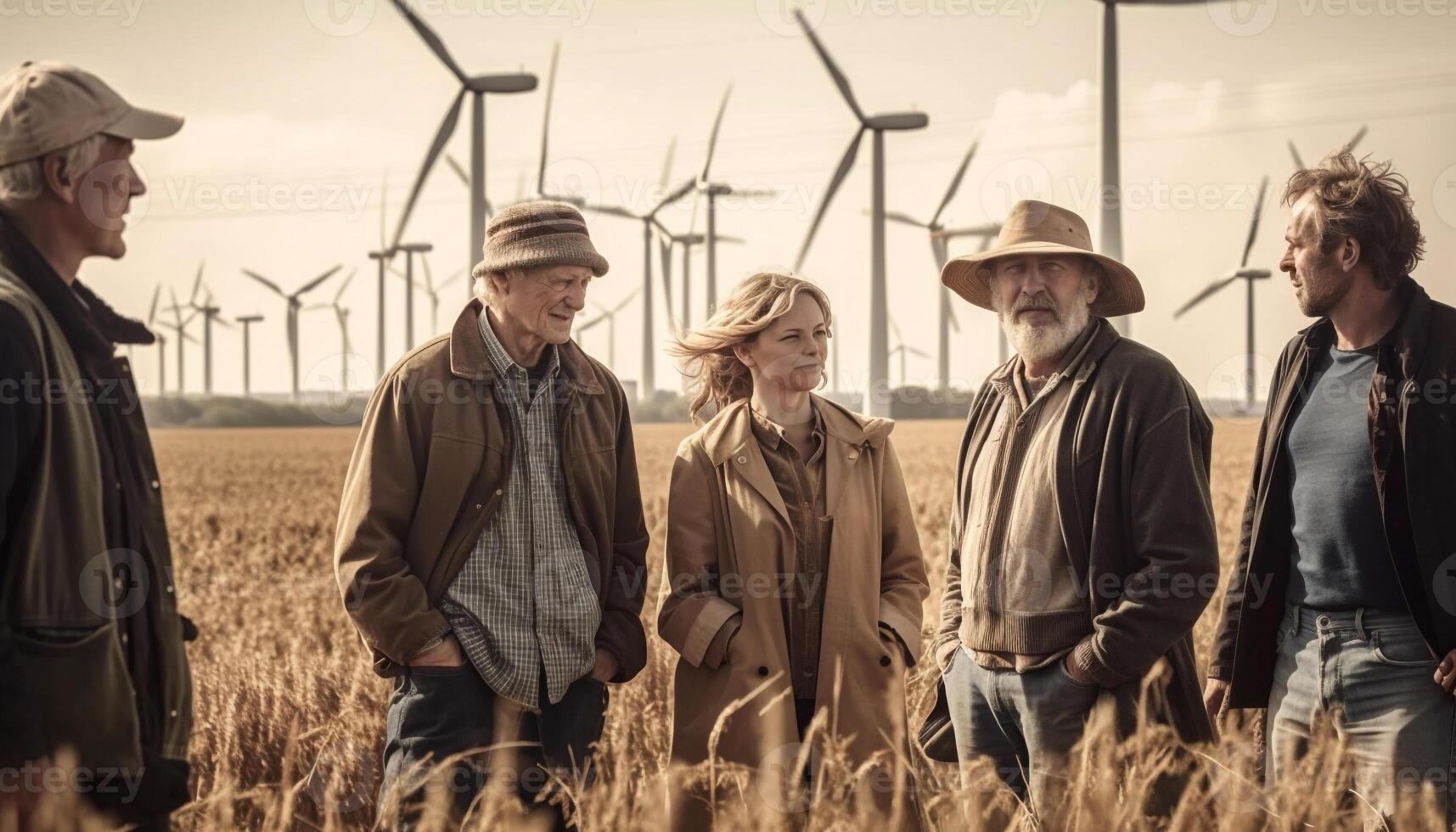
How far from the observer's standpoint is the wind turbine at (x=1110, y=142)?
17.2 metres

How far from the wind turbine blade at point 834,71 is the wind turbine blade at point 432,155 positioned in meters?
6.89

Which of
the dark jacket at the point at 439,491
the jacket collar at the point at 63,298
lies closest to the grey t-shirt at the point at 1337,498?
the dark jacket at the point at 439,491

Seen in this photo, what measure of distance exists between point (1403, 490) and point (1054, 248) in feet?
4.83

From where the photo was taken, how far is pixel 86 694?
334cm

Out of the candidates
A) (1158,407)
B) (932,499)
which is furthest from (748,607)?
(932,499)

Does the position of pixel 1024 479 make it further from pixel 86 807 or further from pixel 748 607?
pixel 86 807

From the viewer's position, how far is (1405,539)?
430cm

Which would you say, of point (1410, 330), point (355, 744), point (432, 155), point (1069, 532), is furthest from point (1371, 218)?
point (432, 155)

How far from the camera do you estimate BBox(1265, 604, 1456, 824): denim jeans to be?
4238 millimetres

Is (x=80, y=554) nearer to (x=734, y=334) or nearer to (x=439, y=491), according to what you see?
(x=439, y=491)

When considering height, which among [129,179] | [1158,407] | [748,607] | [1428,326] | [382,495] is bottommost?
[748,607]

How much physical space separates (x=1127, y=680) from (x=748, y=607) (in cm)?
136

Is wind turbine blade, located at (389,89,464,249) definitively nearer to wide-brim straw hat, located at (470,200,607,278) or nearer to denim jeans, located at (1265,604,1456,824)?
wide-brim straw hat, located at (470,200,607,278)

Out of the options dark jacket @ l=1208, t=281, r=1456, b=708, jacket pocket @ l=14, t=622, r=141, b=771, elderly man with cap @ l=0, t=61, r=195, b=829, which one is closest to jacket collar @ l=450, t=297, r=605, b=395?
elderly man with cap @ l=0, t=61, r=195, b=829
